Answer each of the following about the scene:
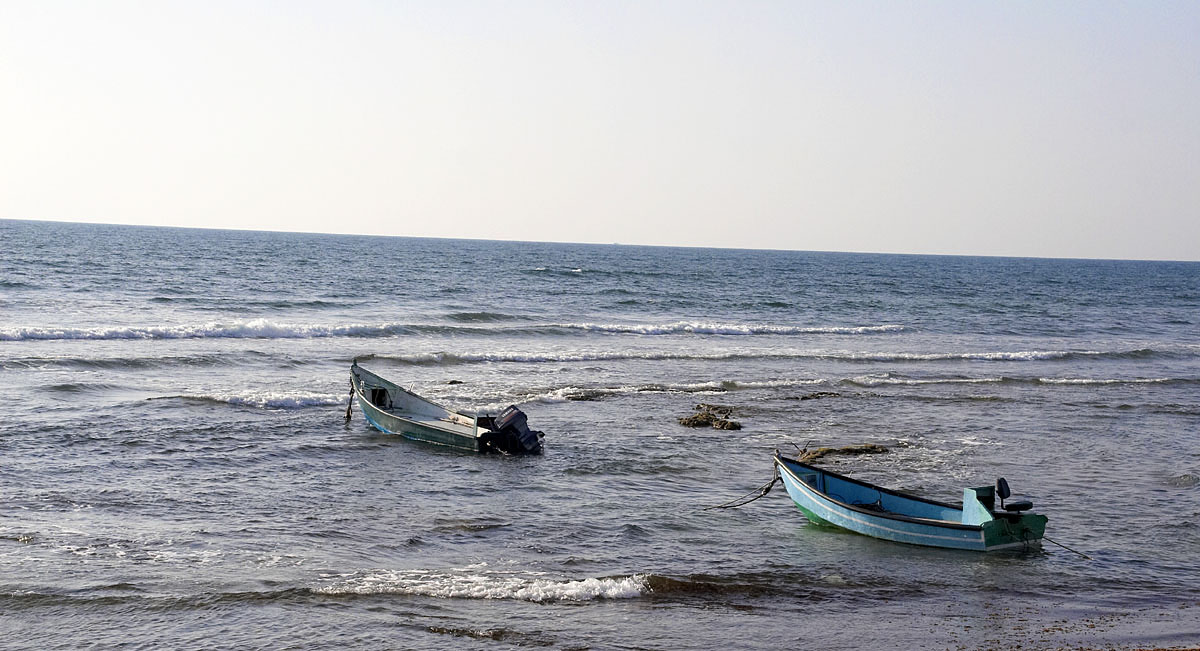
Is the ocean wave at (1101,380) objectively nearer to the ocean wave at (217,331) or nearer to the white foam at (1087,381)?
the white foam at (1087,381)

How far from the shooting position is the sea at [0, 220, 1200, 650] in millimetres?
11648

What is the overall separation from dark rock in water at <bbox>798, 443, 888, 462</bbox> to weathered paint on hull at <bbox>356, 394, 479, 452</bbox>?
702cm

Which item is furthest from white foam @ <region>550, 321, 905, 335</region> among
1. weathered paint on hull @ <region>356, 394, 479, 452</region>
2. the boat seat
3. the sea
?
the boat seat

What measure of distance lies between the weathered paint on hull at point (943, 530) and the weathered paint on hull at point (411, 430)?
8488 millimetres

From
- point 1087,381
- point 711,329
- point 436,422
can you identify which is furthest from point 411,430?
point 711,329

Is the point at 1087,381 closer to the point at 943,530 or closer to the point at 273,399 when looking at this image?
the point at 943,530

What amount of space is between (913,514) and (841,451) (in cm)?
609

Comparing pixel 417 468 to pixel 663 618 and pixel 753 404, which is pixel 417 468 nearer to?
pixel 663 618

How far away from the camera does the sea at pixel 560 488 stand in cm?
1165

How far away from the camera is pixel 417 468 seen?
19.9m

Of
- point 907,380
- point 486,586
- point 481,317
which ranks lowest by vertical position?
point 486,586

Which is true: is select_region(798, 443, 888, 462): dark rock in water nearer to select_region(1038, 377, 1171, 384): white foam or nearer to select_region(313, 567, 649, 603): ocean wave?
select_region(313, 567, 649, 603): ocean wave

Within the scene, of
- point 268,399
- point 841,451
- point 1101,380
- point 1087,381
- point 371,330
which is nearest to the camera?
point 841,451

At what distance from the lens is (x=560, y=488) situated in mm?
18141
